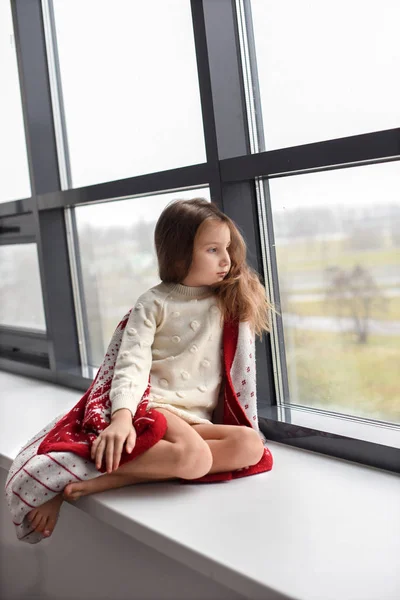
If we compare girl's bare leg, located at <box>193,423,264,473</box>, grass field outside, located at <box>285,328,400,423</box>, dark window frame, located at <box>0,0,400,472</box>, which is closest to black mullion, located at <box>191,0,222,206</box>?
dark window frame, located at <box>0,0,400,472</box>

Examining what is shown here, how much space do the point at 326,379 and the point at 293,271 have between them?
25cm

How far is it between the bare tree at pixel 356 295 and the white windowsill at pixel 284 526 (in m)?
0.29

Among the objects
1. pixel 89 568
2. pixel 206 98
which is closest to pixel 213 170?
pixel 206 98

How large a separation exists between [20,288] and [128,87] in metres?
0.96

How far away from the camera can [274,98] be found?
1515mm

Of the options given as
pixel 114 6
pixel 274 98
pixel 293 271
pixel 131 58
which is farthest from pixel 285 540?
pixel 114 6

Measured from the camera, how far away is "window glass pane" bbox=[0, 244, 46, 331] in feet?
Answer: 7.98

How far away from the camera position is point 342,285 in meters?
1.41

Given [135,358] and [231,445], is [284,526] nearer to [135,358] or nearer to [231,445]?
[231,445]

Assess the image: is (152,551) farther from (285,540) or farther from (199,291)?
(199,291)

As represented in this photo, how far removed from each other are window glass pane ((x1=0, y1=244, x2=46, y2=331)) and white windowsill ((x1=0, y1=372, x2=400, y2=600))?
4.25 ft

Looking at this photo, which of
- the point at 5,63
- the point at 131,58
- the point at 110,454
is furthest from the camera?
the point at 5,63

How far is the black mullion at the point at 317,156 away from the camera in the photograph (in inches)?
Result: 47.8

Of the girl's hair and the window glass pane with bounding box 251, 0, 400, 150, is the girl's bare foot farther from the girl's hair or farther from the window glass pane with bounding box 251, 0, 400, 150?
the window glass pane with bounding box 251, 0, 400, 150
